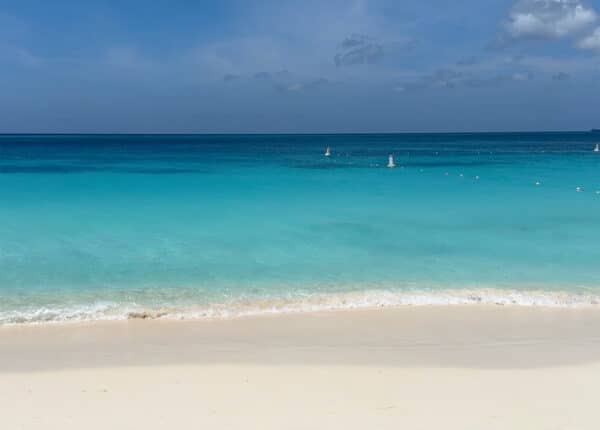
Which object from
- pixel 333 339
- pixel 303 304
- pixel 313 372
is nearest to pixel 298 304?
pixel 303 304

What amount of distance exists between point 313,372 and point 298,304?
8.48 feet

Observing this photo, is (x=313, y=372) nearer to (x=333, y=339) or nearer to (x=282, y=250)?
(x=333, y=339)

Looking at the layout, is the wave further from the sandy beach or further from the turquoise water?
the sandy beach

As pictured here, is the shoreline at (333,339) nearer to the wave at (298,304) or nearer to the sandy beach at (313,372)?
the sandy beach at (313,372)

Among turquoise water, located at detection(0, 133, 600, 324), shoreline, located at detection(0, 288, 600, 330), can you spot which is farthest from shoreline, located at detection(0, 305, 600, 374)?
turquoise water, located at detection(0, 133, 600, 324)

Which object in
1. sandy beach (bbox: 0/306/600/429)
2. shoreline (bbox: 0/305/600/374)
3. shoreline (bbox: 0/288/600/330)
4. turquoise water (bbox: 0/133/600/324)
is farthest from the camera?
turquoise water (bbox: 0/133/600/324)

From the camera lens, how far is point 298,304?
8.01 metres

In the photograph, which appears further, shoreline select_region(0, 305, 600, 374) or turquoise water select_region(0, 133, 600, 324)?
turquoise water select_region(0, 133, 600, 324)

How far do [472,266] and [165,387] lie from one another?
290 inches

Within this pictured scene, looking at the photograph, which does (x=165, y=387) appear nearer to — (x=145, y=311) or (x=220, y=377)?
(x=220, y=377)

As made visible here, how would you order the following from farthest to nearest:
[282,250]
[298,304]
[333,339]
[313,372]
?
[282,250]
[298,304]
[333,339]
[313,372]

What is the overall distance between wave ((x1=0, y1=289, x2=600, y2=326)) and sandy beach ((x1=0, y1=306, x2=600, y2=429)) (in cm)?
33

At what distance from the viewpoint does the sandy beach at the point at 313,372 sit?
4516 millimetres

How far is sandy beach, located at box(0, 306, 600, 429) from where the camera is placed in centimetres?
452
